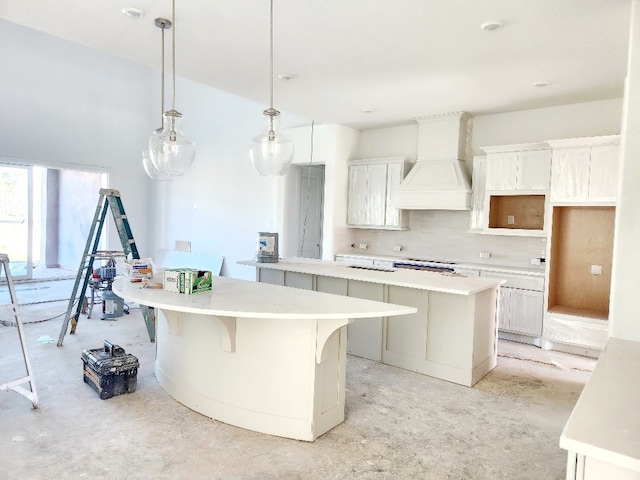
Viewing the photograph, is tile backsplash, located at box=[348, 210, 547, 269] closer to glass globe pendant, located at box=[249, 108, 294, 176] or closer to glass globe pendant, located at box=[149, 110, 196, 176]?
glass globe pendant, located at box=[249, 108, 294, 176]

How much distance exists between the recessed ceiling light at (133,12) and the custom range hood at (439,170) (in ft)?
13.1

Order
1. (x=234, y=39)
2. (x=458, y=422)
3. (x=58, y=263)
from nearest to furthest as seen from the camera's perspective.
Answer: (x=458, y=422)
(x=234, y=39)
(x=58, y=263)

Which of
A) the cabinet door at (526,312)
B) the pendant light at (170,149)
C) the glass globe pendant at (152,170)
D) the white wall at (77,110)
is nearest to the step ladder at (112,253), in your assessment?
the glass globe pendant at (152,170)

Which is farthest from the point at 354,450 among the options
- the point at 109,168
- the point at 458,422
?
the point at 109,168

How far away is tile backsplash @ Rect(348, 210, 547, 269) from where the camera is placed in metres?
5.70

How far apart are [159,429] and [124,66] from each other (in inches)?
316

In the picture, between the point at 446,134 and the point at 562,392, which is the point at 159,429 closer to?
the point at 562,392

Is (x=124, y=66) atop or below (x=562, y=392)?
atop

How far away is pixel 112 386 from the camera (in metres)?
3.30

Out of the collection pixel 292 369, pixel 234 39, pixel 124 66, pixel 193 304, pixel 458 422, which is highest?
pixel 124 66

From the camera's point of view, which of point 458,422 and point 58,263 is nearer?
point 458,422

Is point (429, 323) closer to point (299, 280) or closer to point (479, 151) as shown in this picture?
point (299, 280)

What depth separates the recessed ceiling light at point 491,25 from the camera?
3188 mm

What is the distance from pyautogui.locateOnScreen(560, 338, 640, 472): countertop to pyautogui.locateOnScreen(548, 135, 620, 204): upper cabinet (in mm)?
3274
